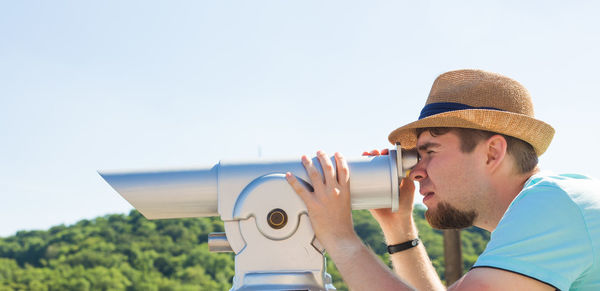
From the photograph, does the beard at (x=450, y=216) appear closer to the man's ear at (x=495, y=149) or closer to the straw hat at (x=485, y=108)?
the man's ear at (x=495, y=149)

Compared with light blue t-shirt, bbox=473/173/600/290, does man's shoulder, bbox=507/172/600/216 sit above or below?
above

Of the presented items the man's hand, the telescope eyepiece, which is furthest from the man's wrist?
the telescope eyepiece

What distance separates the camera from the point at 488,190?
1935 millimetres

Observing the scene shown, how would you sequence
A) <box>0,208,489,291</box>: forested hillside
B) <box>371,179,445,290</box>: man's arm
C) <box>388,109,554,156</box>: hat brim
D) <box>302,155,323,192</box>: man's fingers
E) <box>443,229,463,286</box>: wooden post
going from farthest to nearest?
1. <box>0,208,489,291</box>: forested hillside
2. <box>443,229,463,286</box>: wooden post
3. <box>371,179,445,290</box>: man's arm
4. <box>388,109,554,156</box>: hat brim
5. <box>302,155,323,192</box>: man's fingers

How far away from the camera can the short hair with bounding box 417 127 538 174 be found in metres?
1.96

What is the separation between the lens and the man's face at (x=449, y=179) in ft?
6.33

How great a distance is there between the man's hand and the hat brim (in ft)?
1.37

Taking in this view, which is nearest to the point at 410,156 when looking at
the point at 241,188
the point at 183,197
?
the point at 241,188

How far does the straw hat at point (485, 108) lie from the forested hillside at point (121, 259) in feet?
128

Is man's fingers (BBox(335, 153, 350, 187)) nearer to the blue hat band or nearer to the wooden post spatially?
the blue hat band

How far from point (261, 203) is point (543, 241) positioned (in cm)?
79

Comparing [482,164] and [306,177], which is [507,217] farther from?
[306,177]

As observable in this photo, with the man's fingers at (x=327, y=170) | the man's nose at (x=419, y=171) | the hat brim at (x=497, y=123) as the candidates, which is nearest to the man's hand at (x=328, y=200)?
the man's fingers at (x=327, y=170)

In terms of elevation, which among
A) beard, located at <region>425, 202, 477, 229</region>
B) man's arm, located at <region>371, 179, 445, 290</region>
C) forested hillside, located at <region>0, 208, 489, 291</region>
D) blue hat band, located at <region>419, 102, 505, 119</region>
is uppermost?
blue hat band, located at <region>419, 102, 505, 119</region>
